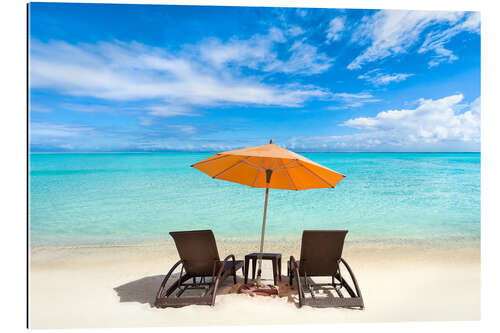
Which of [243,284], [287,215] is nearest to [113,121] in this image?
[287,215]

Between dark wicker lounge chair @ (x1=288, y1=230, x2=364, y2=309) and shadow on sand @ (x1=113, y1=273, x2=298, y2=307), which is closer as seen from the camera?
dark wicker lounge chair @ (x1=288, y1=230, x2=364, y2=309)

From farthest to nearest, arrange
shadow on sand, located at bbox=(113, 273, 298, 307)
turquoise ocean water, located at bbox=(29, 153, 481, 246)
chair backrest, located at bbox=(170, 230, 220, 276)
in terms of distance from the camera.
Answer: turquoise ocean water, located at bbox=(29, 153, 481, 246) → shadow on sand, located at bbox=(113, 273, 298, 307) → chair backrest, located at bbox=(170, 230, 220, 276)

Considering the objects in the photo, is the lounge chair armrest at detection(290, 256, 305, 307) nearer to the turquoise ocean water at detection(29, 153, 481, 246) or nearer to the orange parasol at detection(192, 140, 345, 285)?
the orange parasol at detection(192, 140, 345, 285)

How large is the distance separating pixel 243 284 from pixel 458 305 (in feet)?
8.29

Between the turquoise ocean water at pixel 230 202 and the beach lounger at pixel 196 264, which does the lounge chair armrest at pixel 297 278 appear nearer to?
the beach lounger at pixel 196 264

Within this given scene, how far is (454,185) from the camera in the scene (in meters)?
18.7

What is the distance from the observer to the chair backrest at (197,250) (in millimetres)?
3854

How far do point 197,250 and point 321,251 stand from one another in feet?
4.47

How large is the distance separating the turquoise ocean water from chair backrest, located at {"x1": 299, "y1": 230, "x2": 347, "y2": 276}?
484 cm

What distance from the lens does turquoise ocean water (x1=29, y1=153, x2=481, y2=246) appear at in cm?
987

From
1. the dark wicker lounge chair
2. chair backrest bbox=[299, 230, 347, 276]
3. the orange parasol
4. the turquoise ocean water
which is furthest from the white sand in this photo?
the turquoise ocean water

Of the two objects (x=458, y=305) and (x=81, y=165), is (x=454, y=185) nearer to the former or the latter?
(x=458, y=305)

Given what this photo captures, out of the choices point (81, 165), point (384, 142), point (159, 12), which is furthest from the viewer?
point (81, 165)

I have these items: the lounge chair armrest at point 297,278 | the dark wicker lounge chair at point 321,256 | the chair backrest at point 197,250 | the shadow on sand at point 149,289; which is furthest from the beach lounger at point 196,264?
the dark wicker lounge chair at point 321,256
